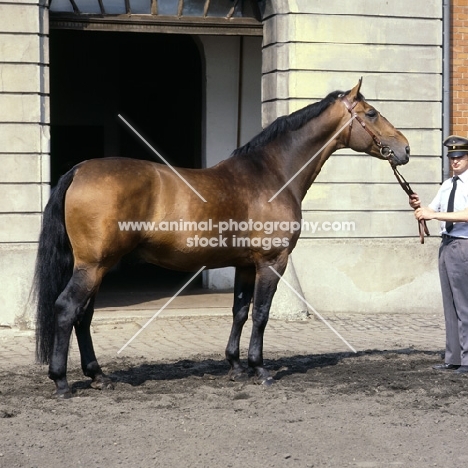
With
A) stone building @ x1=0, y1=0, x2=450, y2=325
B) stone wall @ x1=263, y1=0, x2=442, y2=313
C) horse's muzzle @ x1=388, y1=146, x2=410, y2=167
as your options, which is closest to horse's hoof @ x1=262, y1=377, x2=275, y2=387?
horse's muzzle @ x1=388, y1=146, x2=410, y2=167

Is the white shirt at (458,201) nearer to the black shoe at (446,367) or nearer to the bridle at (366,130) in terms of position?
the bridle at (366,130)

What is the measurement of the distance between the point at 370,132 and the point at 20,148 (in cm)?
477

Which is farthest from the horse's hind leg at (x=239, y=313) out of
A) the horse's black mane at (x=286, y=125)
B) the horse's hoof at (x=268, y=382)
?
the horse's black mane at (x=286, y=125)

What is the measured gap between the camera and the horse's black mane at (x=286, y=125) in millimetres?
8367

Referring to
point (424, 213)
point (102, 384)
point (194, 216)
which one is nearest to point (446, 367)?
point (424, 213)

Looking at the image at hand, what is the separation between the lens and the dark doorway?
1817 centimetres

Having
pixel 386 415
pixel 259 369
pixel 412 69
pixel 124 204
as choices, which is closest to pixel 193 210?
pixel 124 204

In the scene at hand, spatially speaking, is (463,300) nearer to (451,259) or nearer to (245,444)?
(451,259)

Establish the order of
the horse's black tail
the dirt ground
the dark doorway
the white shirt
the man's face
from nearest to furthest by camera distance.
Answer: the dirt ground
the horse's black tail
the white shirt
the man's face
the dark doorway

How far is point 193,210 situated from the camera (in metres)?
7.73

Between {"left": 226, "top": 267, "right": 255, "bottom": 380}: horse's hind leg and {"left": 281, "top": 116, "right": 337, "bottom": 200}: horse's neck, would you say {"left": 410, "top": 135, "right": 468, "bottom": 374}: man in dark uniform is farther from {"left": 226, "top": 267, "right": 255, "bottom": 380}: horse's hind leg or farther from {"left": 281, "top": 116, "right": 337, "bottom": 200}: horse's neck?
{"left": 226, "top": 267, "right": 255, "bottom": 380}: horse's hind leg

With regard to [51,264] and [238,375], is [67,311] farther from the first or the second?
[238,375]

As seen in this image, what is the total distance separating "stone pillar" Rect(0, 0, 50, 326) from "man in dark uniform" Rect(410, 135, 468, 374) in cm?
491

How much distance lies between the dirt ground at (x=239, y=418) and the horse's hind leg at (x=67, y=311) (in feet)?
0.69
